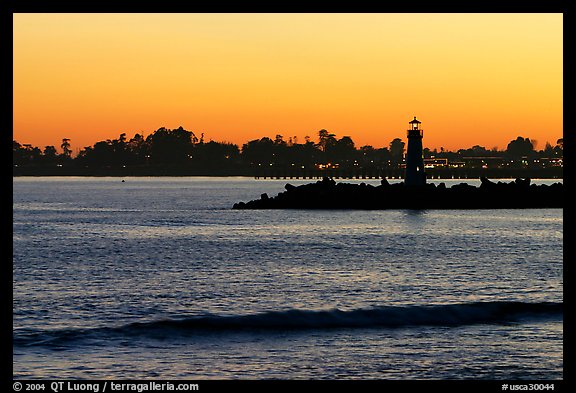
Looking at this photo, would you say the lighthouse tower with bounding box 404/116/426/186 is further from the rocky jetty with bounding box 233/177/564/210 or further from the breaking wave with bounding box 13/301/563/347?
the breaking wave with bounding box 13/301/563/347

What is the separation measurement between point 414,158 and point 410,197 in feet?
24.4

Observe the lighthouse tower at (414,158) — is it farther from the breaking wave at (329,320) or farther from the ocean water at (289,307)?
the breaking wave at (329,320)

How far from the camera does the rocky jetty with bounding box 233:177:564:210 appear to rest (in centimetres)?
8898

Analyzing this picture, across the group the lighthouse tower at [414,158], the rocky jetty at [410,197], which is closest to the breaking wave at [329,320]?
the lighthouse tower at [414,158]

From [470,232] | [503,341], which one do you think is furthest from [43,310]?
[470,232]

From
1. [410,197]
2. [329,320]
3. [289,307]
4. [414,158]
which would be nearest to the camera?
[329,320]

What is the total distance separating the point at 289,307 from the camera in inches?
1000

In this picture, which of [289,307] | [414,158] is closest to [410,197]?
[414,158]

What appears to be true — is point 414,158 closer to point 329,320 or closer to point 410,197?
point 410,197

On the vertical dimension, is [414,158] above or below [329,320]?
above

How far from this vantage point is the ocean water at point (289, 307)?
16.4 meters

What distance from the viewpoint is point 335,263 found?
40.2 meters

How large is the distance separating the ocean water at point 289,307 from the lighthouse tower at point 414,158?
22.7 metres
